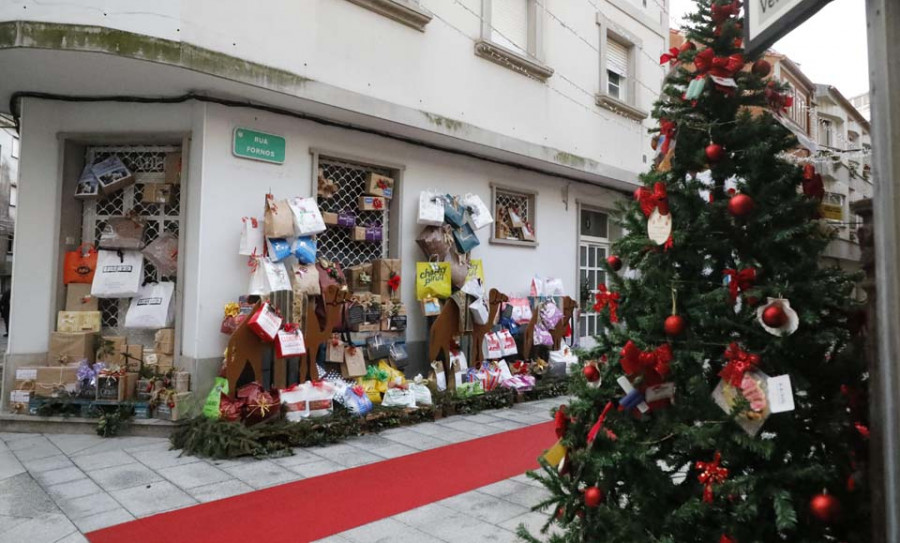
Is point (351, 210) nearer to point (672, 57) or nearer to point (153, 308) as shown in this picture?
point (153, 308)

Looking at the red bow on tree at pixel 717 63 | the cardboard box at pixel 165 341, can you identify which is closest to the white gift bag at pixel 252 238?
the cardboard box at pixel 165 341

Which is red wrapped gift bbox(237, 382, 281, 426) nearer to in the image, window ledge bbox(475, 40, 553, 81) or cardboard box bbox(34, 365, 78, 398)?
cardboard box bbox(34, 365, 78, 398)

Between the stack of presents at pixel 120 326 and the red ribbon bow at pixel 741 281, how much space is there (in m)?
5.10

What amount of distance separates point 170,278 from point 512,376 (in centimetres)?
450

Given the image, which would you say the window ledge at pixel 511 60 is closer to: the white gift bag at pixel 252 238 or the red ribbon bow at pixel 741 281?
the white gift bag at pixel 252 238

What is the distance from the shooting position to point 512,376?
8164mm

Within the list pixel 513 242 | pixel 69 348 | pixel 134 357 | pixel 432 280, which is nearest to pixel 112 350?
pixel 134 357

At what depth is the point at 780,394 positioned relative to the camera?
6.77ft

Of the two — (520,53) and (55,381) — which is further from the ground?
(520,53)

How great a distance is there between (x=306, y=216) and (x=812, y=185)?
16.1 feet

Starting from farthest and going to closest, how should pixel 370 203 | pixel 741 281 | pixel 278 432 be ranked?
1. pixel 370 203
2. pixel 278 432
3. pixel 741 281

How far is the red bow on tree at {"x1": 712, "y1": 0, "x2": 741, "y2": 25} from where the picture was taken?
264 cm

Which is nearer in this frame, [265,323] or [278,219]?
[265,323]

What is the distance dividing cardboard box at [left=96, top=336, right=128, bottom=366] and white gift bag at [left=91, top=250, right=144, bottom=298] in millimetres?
465
